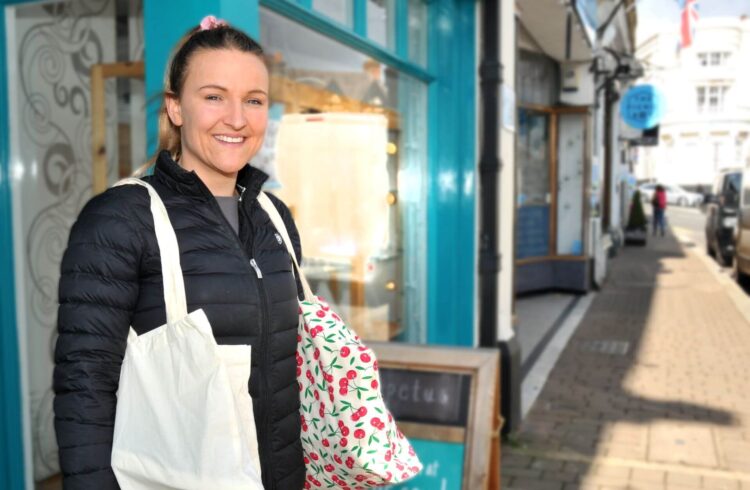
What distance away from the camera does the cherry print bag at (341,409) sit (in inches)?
72.0

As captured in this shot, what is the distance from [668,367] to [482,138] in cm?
360

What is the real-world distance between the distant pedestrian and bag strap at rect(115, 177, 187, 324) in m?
23.9

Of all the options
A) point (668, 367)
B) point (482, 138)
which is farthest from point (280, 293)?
point (668, 367)

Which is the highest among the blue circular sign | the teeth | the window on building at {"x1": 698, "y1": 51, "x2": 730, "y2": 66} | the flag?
the window on building at {"x1": 698, "y1": 51, "x2": 730, "y2": 66}

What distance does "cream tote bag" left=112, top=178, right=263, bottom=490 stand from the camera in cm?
146

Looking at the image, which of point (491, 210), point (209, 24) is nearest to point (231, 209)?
point (209, 24)

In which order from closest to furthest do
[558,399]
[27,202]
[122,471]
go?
[122,471], [27,202], [558,399]

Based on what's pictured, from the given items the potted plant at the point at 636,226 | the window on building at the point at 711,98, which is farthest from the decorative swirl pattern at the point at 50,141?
the window on building at the point at 711,98

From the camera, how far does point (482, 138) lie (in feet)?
17.3

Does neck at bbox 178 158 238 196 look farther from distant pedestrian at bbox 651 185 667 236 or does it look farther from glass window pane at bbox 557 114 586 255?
distant pedestrian at bbox 651 185 667 236

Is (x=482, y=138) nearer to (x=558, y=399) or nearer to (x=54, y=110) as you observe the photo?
(x=558, y=399)

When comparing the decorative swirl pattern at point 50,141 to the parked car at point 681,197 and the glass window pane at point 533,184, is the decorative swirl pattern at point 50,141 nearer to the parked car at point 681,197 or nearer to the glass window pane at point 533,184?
the glass window pane at point 533,184

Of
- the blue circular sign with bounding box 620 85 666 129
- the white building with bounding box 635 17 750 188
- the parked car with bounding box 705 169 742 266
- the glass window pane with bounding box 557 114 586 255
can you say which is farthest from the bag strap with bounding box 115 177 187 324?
the white building with bounding box 635 17 750 188

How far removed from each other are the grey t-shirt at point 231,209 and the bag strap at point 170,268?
0.22 m
